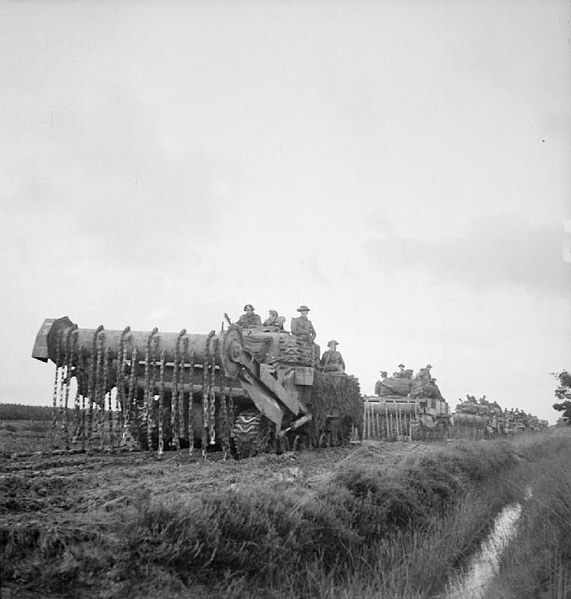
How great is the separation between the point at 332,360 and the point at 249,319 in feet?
11.2

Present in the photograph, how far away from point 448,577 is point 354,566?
1.24m

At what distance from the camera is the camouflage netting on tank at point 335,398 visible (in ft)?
52.9

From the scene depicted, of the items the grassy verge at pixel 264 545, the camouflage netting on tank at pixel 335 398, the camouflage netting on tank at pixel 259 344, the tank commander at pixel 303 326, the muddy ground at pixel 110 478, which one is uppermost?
the tank commander at pixel 303 326

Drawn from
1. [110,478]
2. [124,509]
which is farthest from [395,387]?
[124,509]

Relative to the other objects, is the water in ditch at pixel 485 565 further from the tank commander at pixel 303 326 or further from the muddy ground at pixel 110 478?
the tank commander at pixel 303 326

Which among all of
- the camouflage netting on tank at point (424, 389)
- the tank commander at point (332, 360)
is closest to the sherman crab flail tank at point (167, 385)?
the tank commander at point (332, 360)

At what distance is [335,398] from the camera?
17.6m

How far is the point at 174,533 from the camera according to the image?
4656 millimetres

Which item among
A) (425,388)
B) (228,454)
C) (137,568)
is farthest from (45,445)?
(425,388)

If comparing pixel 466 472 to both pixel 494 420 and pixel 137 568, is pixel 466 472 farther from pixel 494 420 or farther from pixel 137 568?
pixel 494 420

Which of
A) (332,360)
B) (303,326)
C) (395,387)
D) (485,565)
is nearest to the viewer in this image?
(485,565)

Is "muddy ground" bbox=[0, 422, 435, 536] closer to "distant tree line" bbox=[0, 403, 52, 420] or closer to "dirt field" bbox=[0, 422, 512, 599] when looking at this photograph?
"dirt field" bbox=[0, 422, 512, 599]

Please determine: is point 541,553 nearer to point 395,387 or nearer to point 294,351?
point 294,351

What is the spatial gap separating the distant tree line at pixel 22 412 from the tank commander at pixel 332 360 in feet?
47.5
